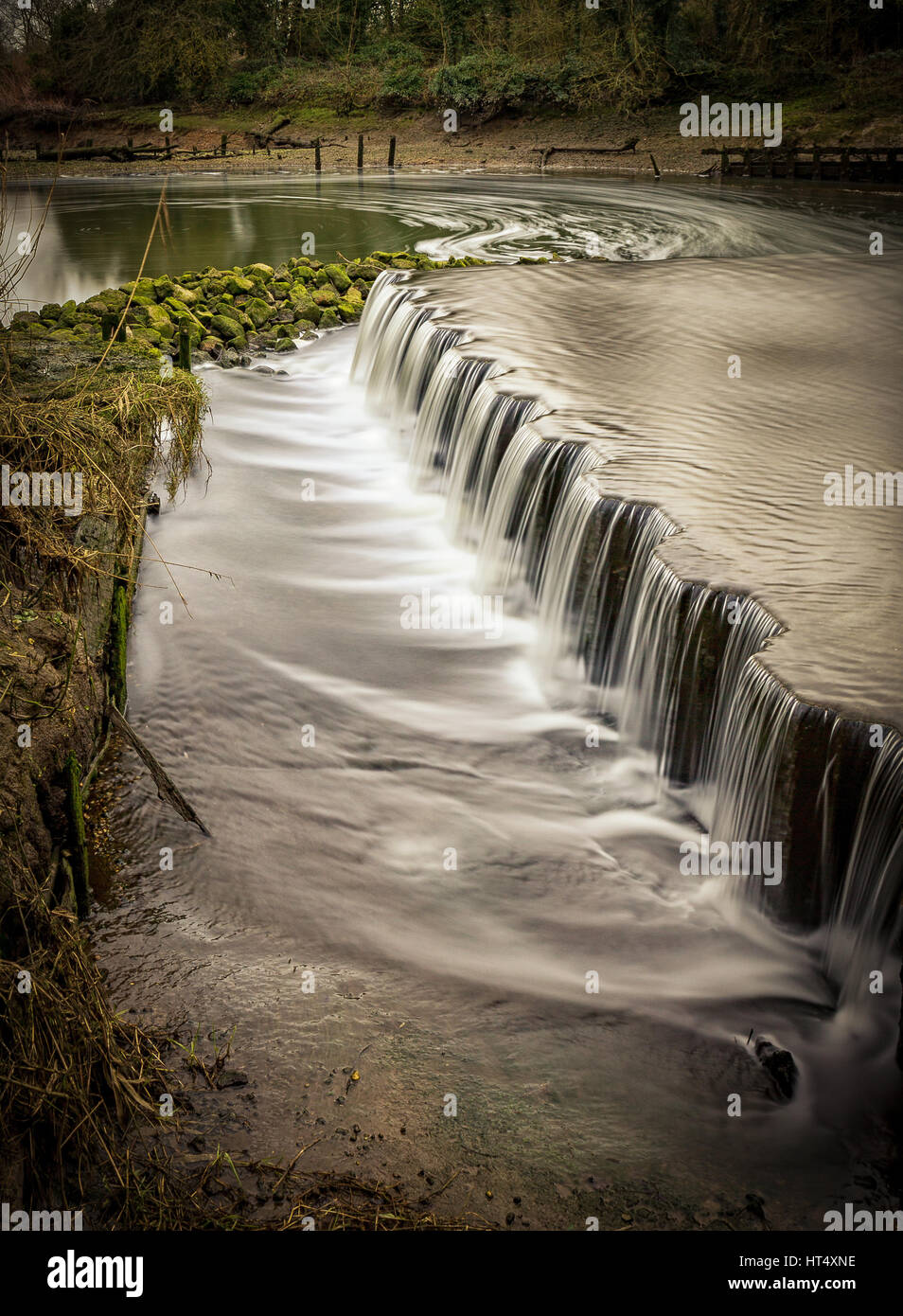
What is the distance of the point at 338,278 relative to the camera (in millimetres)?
20641

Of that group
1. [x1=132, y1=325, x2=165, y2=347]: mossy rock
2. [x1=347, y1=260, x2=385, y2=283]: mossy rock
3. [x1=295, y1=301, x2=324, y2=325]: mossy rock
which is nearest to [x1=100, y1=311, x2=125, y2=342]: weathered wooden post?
[x1=132, y1=325, x2=165, y2=347]: mossy rock

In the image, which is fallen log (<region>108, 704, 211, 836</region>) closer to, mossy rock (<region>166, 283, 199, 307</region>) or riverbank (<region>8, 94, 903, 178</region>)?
mossy rock (<region>166, 283, 199, 307</region>)

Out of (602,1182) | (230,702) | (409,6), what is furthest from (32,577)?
(409,6)

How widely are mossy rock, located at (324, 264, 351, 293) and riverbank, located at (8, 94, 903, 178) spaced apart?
20666 millimetres

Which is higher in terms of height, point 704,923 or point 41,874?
point 41,874

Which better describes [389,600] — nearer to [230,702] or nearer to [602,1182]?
[230,702]

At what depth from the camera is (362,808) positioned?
269 inches

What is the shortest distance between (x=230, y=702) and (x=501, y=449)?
4.00 metres

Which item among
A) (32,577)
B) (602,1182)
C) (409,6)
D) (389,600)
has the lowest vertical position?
(602,1182)
